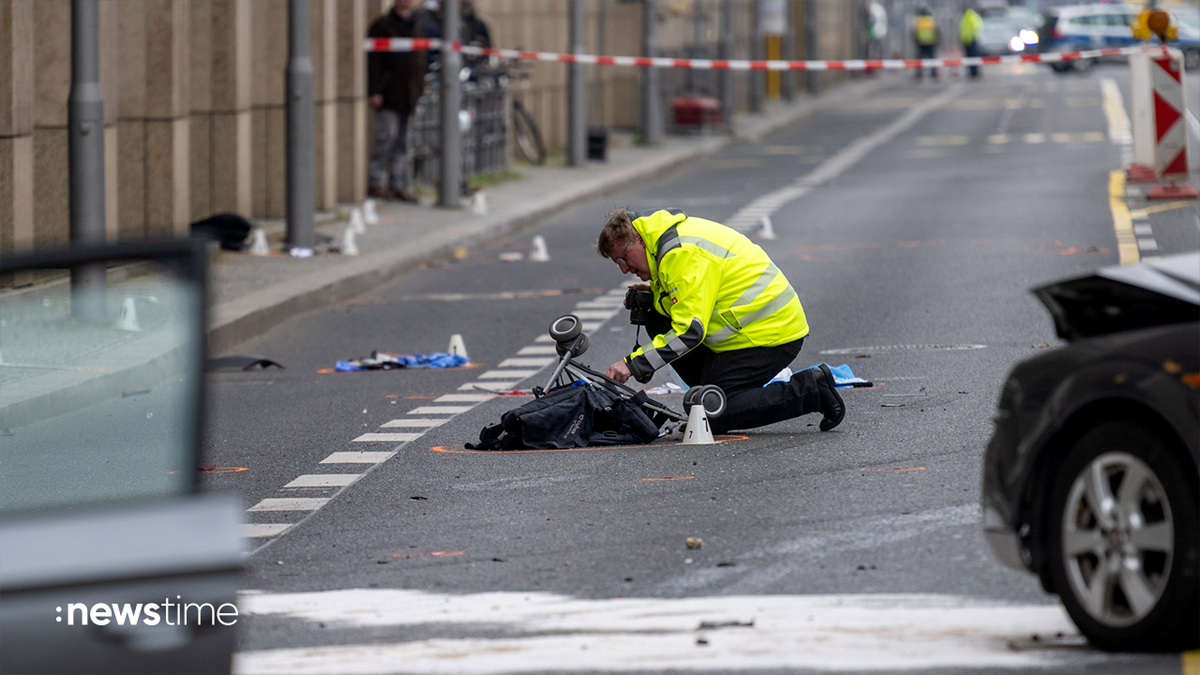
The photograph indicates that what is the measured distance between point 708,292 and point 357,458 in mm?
1798

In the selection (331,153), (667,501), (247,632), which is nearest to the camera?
(247,632)

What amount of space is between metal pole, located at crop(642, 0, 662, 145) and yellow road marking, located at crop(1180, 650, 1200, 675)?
91.2 feet

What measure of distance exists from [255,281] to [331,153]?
219 inches

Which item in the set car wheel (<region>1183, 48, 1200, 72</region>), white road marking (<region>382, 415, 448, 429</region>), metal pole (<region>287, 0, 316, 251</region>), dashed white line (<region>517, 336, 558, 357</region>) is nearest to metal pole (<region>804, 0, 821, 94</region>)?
car wheel (<region>1183, 48, 1200, 72</region>)

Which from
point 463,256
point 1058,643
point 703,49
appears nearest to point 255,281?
point 463,256

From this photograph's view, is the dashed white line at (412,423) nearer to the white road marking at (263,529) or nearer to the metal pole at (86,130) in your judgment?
the white road marking at (263,529)

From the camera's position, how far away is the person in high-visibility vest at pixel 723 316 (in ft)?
28.0

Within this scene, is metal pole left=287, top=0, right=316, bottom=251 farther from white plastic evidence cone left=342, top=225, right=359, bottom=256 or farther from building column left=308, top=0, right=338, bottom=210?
building column left=308, top=0, right=338, bottom=210

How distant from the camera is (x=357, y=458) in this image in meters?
8.53

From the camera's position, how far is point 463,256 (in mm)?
18312

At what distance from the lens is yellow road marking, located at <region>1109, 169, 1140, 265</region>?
1516 cm

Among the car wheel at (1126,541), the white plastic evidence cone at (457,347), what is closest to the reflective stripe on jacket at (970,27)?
the white plastic evidence cone at (457,347)

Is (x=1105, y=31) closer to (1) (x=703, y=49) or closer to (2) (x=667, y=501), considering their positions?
(1) (x=703, y=49)

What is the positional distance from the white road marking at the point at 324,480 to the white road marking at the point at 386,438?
841 millimetres
